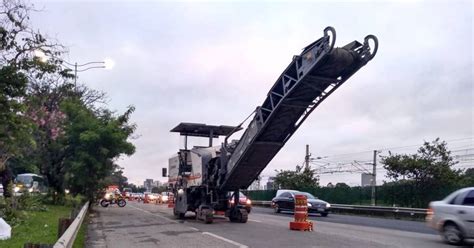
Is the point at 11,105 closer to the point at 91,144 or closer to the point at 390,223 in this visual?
the point at 91,144

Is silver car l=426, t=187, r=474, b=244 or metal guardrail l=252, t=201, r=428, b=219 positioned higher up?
silver car l=426, t=187, r=474, b=244

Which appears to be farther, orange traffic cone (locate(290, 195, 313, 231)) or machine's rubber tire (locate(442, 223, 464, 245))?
orange traffic cone (locate(290, 195, 313, 231))

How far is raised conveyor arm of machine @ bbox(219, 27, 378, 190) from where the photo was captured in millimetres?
15922

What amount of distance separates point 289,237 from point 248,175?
560cm

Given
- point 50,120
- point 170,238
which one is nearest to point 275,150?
point 170,238

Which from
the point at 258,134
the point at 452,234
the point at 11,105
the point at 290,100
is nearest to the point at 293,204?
the point at 258,134

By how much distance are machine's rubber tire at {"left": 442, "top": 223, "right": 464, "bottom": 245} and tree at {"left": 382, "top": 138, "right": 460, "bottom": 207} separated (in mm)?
23356

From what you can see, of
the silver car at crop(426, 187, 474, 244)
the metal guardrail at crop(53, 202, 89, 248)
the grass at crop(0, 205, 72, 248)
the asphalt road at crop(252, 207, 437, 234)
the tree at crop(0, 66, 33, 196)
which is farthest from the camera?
the asphalt road at crop(252, 207, 437, 234)

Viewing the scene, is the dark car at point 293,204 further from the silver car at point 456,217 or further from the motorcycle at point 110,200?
the silver car at point 456,217

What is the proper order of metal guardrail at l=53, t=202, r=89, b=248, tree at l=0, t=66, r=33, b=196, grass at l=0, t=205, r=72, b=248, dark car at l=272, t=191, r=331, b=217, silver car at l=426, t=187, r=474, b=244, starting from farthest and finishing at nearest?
dark car at l=272, t=191, r=331, b=217
tree at l=0, t=66, r=33, b=196
silver car at l=426, t=187, r=474, b=244
grass at l=0, t=205, r=72, b=248
metal guardrail at l=53, t=202, r=89, b=248

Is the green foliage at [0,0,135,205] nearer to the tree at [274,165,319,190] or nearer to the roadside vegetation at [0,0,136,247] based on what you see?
the roadside vegetation at [0,0,136,247]

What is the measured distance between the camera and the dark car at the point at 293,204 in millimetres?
31000

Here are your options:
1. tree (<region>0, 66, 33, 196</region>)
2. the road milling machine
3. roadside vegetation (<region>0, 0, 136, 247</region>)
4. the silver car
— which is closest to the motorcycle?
roadside vegetation (<region>0, 0, 136, 247</region>)

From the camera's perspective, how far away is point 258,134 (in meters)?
18.7
